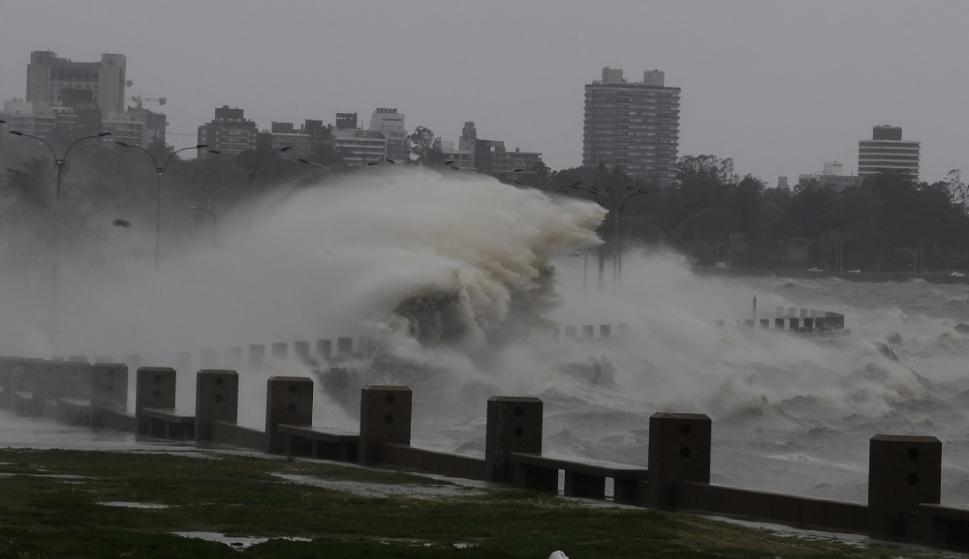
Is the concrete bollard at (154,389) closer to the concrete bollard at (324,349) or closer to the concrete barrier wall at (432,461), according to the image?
the concrete barrier wall at (432,461)

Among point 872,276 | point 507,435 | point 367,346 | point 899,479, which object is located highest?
point 872,276

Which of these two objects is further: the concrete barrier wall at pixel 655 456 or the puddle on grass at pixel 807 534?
the concrete barrier wall at pixel 655 456

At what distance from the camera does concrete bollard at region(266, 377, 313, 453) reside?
66.5ft

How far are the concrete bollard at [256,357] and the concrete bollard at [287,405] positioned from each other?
16111 mm

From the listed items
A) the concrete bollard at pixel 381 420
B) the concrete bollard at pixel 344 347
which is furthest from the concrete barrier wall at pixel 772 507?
the concrete bollard at pixel 344 347

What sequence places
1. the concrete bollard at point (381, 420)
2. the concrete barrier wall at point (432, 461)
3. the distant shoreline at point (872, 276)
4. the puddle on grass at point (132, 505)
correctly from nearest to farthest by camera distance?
the puddle on grass at point (132, 505) < the concrete barrier wall at point (432, 461) < the concrete bollard at point (381, 420) < the distant shoreline at point (872, 276)

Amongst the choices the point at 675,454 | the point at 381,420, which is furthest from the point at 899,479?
the point at 381,420

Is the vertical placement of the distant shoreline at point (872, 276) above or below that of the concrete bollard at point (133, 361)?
above

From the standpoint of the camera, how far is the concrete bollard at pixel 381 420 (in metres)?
18.8

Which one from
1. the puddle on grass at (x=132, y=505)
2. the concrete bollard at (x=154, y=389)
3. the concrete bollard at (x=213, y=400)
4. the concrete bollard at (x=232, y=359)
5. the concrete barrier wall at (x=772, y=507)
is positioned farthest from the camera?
the concrete bollard at (x=232, y=359)

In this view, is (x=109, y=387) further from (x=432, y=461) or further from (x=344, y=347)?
(x=344, y=347)

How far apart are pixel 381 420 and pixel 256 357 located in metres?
18.6

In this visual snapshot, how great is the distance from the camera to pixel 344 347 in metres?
42.6

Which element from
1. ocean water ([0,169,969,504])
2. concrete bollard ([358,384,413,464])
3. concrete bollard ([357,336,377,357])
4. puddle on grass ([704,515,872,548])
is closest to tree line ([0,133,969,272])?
ocean water ([0,169,969,504])
